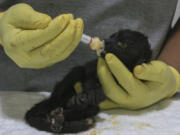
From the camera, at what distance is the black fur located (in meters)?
0.46

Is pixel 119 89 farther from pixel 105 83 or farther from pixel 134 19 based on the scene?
pixel 134 19

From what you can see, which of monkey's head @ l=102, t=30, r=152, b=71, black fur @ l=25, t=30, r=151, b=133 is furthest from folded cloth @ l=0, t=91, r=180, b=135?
monkey's head @ l=102, t=30, r=152, b=71

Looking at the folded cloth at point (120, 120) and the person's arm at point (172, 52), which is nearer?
the folded cloth at point (120, 120)

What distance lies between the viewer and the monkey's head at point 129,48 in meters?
0.46

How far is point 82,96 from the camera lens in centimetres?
52

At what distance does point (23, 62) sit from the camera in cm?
46

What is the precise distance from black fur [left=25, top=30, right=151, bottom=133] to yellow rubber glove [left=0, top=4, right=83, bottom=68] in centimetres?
10

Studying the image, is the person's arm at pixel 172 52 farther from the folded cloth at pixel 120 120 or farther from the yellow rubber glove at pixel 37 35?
the yellow rubber glove at pixel 37 35

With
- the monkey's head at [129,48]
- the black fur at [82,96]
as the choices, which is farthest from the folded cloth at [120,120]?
the monkey's head at [129,48]

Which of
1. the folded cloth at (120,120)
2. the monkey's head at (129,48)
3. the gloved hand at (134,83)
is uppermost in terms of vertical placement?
the monkey's head at (129,48)

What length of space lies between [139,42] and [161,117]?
202 millimetres

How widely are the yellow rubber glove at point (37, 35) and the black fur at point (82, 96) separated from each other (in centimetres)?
10

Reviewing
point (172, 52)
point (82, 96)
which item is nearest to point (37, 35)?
point (82, 96)

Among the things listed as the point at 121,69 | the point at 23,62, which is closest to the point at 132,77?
the point at 121,69
